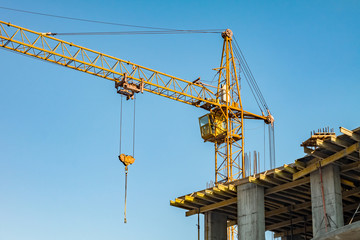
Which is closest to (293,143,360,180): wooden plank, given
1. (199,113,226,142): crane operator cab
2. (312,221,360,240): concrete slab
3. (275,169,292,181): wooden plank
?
(275,169,292,181): wooden plank

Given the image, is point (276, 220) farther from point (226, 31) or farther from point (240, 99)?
point (226, 31)

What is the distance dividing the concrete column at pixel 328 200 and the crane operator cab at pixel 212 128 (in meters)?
27.9

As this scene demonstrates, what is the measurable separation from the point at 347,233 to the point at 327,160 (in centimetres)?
958

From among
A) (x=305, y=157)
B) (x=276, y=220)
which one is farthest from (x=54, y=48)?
(x=305, y=157)

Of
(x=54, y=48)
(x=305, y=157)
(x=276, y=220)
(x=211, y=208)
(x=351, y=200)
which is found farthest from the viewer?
(x=54, y=48)

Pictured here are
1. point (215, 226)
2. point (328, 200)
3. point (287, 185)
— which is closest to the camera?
point (328, 200)

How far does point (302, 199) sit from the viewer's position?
3788 cm

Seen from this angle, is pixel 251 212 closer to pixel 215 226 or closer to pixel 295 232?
pixel 215 226

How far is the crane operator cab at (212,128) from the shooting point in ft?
198

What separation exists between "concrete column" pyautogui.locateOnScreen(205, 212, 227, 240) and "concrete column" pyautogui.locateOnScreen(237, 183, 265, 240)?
365 centimetres

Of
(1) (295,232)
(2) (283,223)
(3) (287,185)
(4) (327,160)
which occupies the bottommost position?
(1) (295,232)

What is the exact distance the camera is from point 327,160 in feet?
104

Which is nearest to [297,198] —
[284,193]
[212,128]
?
[284,193]

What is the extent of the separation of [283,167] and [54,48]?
27726mm
